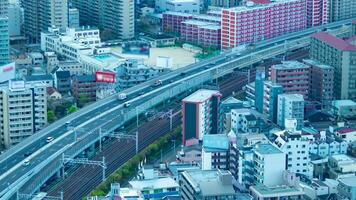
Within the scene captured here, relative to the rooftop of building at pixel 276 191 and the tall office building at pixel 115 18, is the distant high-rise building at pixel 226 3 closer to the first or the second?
the tall office building at pixel 115 18

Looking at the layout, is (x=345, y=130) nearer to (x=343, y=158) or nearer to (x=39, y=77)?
(x=343, y=158)

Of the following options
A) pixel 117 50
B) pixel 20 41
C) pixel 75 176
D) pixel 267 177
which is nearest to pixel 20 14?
pixel 20 41

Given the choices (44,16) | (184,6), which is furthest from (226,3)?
(44,16)

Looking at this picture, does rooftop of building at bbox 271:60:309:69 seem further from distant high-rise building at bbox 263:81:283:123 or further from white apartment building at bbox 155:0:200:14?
white apartment building at bbox 155:0:200:14

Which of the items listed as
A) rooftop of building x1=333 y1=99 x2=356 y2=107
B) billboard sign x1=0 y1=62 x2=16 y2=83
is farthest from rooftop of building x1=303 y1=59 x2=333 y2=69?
billboard sign x1=0 y1=62 x2=16 y2=83

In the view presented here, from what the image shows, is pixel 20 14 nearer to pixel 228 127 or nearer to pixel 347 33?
pixel 347 33
